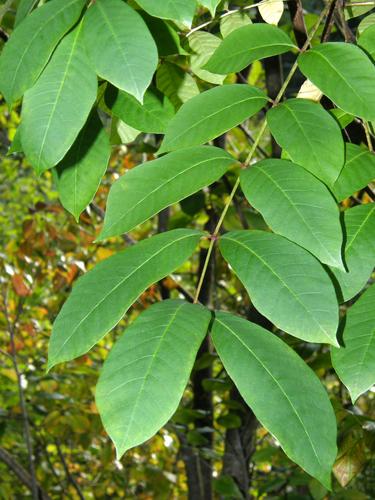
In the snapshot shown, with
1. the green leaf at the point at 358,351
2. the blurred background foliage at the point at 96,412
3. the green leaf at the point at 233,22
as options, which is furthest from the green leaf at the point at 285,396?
the green leaf at the point at 233,22

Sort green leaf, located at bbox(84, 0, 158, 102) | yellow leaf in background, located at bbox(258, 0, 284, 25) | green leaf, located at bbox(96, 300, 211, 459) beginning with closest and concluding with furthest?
green leaf, located at bbox(96, 300, 211, 459) < green leaf, located at bbox(84, 0, 158, 102) < yellow leaf in background, located at bbox(258, 0, 284, 25)

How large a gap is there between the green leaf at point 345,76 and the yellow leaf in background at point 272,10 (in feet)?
0.99

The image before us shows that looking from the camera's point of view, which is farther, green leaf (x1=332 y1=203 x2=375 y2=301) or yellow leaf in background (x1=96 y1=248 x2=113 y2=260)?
yellow leaf in background (x1=96 y1=248 x2=113 y2=260)

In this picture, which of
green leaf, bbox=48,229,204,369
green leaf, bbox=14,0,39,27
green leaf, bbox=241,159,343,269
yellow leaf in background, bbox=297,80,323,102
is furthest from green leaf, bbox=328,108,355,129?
green leaf, bbox=14,0,39,27

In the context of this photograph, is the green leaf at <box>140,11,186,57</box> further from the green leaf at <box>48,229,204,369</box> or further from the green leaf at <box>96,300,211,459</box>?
the green leaf at <box>96,300,211,459</box>

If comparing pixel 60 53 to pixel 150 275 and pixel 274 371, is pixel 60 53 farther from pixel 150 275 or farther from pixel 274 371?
pixel 274 371

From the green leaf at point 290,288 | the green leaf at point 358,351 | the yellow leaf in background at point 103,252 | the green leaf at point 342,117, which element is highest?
the green leaf at point 342,117

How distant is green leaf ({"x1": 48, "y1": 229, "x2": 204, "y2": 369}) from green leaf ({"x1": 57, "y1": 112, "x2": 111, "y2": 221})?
175mm

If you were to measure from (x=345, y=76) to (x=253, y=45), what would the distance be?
0.46 ft

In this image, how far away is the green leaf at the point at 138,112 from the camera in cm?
94

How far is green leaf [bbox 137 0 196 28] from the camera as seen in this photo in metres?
0.69

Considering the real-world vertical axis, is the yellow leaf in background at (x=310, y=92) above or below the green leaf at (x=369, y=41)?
below

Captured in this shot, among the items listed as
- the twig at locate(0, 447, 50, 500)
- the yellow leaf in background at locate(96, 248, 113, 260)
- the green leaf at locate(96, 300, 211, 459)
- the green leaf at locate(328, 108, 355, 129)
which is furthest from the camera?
the yellow leaf in background at locate(96, 248, 113, 260)

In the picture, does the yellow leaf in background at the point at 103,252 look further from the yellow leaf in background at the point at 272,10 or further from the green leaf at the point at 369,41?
the green leaf at the point at 369,41
